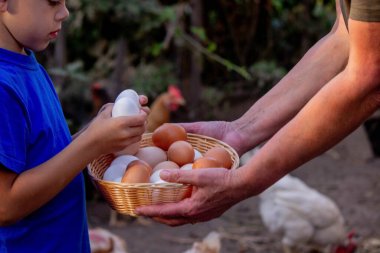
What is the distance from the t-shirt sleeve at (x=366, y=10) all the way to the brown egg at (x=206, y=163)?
656mm

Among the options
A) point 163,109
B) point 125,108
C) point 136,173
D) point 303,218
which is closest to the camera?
point 125,108

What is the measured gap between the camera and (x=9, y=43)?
1840 mm

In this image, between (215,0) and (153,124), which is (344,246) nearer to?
(153,124)

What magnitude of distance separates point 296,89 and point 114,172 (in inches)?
33.5

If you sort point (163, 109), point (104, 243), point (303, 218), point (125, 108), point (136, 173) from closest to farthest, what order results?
point (125, 108) → point (136, 173) → point (104, 243) → point (303, 218) → point (163, 109)

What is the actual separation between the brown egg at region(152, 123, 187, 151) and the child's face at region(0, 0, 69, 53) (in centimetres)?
73

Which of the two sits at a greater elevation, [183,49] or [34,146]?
[34,146]

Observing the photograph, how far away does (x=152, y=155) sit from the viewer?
237 cm

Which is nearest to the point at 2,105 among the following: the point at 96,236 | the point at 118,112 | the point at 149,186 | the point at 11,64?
the point at 11,64

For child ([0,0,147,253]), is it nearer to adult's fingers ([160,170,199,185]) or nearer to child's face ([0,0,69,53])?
child's face ([0,0,69,53])

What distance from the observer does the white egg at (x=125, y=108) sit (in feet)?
6.39

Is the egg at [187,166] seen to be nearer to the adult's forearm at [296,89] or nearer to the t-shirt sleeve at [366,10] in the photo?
the adult's forearm at [296,89]

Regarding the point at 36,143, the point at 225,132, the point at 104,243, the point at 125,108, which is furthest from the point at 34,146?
the point at 104,243

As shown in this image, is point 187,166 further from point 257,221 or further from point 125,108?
point 257,221
